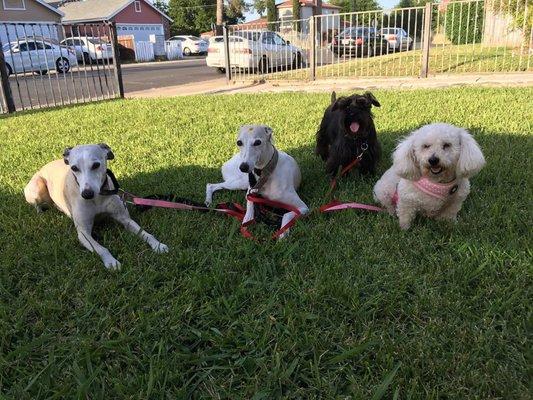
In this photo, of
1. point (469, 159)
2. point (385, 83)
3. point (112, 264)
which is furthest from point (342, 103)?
point (385, 83)

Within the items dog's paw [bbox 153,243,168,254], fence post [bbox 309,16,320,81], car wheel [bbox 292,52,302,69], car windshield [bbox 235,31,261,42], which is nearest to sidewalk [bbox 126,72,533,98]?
fence post [bbox 309,16,320,81]

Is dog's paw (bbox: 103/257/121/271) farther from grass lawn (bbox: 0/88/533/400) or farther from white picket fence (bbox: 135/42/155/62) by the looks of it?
white picket fence (bbox: 135/42/155/62)

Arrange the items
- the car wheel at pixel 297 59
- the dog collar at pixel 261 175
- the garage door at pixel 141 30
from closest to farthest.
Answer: the dog collar at pixel 261 175, the car wheel at pixel 297 59, the garage door at pixel 141 30

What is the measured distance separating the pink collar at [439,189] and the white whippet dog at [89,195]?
1.90 meters

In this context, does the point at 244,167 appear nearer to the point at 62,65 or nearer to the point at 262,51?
the point at 62,65

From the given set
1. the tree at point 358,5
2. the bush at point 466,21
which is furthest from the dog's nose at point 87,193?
the tree at point 358,5

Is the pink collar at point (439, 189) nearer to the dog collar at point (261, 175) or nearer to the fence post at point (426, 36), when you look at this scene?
the dog collar at point (261, 175)


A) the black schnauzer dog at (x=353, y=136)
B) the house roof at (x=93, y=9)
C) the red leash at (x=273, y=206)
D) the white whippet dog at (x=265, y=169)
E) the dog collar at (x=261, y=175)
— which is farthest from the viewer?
the house roof at (x=93, y=9)

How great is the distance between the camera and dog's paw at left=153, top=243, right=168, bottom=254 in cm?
315

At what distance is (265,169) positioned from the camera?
3803mm

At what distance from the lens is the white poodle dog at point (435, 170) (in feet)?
9.91

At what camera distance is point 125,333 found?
2.32 metres

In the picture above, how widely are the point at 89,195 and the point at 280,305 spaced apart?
1583 millimetres

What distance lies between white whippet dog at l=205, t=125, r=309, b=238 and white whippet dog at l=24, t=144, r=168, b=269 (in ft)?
2.79
